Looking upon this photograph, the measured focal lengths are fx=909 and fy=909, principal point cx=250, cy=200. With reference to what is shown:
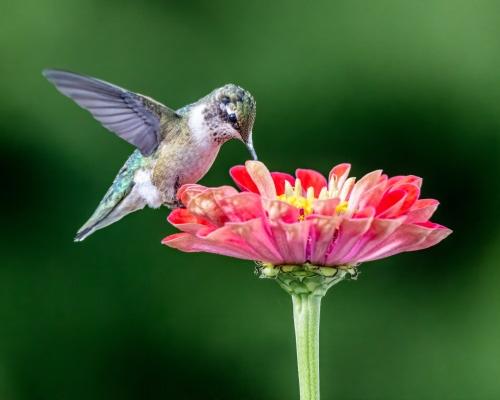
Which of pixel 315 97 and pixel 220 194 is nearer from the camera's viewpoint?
pixel 220 194

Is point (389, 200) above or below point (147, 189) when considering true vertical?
below

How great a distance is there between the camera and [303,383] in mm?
1312

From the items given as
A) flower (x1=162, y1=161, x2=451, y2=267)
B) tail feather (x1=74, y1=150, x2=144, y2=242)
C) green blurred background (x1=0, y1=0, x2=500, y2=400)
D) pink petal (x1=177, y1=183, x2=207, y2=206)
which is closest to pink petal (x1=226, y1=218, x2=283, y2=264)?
flower (x1=162, y1=161, x2=451, y2=267)

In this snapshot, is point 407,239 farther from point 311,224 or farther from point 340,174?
point 340,174

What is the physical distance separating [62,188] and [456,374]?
1.92 m

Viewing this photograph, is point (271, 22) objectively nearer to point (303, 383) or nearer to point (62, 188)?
point (62, 188)

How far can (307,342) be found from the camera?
54.0 inches

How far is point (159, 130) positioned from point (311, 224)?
842 mm

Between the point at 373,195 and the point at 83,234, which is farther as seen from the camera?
the point at 83,234

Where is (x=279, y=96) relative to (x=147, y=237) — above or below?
above

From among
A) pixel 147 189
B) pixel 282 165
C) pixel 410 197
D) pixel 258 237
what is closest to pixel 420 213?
pixel 410 197

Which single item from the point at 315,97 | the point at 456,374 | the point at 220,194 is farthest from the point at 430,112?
the point at 220,194

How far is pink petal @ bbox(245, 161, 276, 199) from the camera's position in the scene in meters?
1.49

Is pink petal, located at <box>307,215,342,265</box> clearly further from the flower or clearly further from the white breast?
the white breast
